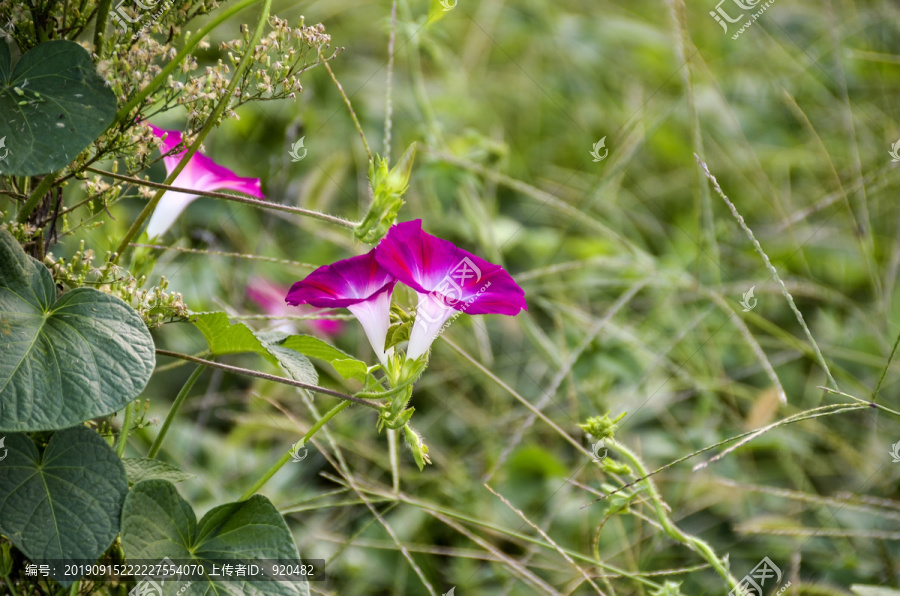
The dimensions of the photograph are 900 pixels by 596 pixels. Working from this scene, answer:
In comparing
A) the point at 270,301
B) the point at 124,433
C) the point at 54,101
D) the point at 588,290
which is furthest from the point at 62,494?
the point at 588,290

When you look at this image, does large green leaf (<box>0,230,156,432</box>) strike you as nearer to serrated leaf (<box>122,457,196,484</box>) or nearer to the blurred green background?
serrated leaf (<box>122,457,196,484</box>)

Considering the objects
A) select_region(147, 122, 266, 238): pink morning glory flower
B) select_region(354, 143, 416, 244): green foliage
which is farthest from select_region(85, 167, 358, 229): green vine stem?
select_region(147, 122, 266, 238): pink morning glory flower

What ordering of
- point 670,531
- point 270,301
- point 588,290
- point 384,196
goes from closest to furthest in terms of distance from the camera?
point 384,196
point 670,531
point 270,301
point 588,290

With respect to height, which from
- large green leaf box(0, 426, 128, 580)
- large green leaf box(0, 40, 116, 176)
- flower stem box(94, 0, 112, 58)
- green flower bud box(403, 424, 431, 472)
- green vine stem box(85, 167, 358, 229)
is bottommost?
large green leaf box(0, 426, 128, 580)

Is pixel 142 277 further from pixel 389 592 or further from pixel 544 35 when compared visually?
pixel 544 35

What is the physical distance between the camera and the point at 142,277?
604mm

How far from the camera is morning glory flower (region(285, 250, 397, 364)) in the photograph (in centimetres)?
54

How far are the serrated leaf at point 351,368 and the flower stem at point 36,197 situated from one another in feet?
0.80

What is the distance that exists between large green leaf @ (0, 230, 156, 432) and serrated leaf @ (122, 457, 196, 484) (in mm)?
114

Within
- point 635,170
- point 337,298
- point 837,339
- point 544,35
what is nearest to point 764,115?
point 635,170

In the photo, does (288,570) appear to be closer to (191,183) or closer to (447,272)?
(447,272)

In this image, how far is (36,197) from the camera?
1.69ft

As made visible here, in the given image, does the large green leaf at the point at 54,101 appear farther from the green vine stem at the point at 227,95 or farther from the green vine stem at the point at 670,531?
the green vine stem at the point at 670,531

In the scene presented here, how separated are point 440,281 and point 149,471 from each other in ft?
0.94
